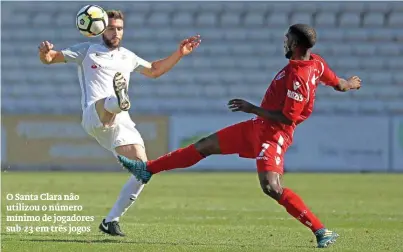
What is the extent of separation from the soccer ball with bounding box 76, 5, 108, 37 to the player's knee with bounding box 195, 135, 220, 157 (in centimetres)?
174

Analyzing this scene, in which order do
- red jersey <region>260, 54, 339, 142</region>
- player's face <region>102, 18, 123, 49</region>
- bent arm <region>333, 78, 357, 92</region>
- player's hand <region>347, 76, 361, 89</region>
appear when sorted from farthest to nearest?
player's face <region>102, 18, 123, 49</region> → player's hand <region>347, 76, 361, 89</region> → bent arm <region>333, 78, 357, 92</region> → red jersey <region>260, 54, 339, 142</region>

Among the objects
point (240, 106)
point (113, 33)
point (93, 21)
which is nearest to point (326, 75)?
point (240, 106)

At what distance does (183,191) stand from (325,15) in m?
16.5

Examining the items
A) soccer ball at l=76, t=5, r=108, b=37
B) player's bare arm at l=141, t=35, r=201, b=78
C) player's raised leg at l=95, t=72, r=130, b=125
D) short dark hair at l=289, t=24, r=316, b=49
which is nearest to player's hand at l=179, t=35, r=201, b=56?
player's bare arm at l=141, t=35, r=201, b=78

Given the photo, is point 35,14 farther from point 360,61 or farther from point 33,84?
point 360,61

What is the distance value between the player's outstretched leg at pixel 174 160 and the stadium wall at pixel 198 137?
669 inches

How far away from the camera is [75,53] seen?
10359 mm

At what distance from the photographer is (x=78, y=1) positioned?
112 ft

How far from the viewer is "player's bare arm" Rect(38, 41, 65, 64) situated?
33.2ft

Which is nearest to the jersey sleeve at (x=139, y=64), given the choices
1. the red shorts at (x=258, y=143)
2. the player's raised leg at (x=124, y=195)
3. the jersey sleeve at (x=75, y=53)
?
the jersey sleeve at (x=75, y=53)

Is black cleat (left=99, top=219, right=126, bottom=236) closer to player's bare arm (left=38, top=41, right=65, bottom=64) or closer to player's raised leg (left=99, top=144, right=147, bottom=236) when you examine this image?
player's raised leg (left=99, top=144, right=147, bottom=236)

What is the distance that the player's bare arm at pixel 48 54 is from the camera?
1011 centimetres

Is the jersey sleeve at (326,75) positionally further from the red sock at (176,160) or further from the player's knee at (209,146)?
the red sock at (176,160)

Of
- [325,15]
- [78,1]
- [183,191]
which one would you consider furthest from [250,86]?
[183,191]
